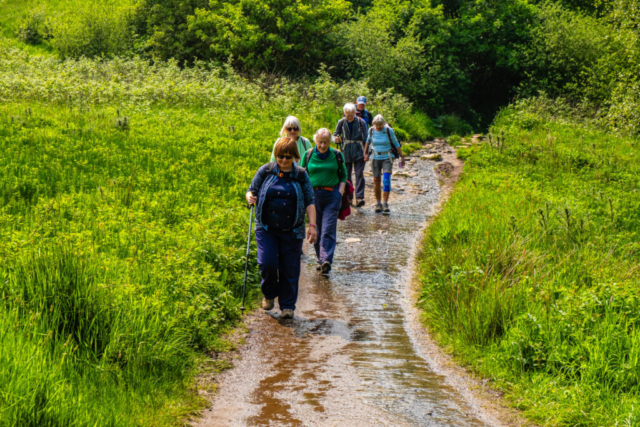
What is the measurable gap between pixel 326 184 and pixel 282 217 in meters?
1.96

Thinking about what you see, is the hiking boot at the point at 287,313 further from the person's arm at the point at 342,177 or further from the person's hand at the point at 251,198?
the person's arm at the point at 342,177

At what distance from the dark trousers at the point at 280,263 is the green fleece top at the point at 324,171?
1780 mm

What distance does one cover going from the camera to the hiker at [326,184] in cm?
868

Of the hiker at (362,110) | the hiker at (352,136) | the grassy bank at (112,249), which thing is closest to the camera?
the grassy bank at (112,249)

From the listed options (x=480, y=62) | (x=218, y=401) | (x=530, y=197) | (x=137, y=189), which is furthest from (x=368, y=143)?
(x=480, y=62)

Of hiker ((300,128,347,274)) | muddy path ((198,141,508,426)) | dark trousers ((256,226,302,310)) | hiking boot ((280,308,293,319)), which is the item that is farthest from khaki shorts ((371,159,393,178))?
hiking boot ((280,308,293,319))

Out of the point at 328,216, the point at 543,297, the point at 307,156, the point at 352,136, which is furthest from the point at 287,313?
the point at 352,136

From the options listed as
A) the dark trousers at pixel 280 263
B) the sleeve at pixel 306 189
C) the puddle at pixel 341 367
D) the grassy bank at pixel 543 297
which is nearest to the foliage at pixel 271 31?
the grassy bank at pixel 543 297

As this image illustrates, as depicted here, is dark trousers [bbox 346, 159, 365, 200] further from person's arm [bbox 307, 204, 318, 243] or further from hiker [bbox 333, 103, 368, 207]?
person's arm [bbox 307, 204, 318, 243]

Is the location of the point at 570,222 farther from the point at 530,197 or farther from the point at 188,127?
the point at 188,127

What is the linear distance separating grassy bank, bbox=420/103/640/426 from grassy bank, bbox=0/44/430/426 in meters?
2.73

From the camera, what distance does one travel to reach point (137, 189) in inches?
419

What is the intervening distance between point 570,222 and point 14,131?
458 inches

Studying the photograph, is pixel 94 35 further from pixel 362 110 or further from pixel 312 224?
pixel 312 224
